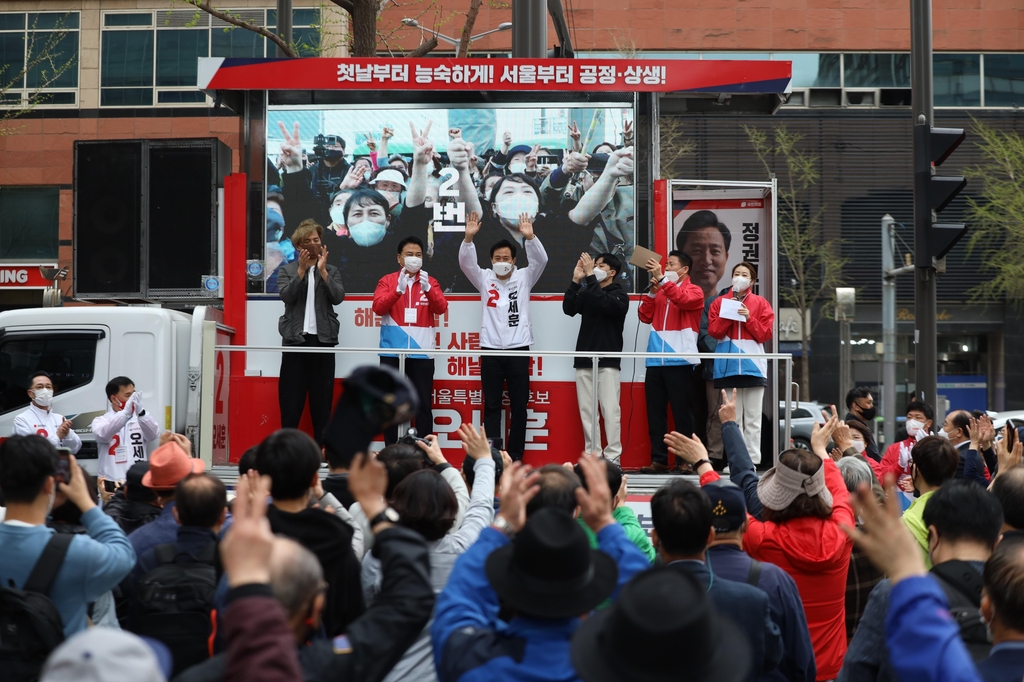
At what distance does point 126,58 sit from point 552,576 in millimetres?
31817

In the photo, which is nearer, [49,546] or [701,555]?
[49,546]

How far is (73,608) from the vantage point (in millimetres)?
4102

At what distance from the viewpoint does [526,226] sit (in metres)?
10.0

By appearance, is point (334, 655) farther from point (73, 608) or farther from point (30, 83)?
point (30, 83)

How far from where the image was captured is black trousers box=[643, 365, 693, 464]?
9.68 meters

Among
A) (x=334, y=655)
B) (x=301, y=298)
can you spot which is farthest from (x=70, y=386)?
(x=334, y=655)

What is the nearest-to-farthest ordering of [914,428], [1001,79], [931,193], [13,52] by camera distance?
[914,428]
[931,193]
[13,52]
[1001,79]

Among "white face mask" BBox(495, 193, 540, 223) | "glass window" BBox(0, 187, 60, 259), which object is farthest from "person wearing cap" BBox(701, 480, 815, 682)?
"glass window" BBox(0, 187, 60, 259)

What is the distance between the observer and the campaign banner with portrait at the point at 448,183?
34.5ft

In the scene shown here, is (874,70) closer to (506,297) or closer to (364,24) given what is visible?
(364,24)

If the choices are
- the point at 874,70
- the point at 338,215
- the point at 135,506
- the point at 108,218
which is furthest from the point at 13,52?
the point at 135,506

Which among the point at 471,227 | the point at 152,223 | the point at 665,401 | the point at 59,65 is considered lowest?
the point at 665,401

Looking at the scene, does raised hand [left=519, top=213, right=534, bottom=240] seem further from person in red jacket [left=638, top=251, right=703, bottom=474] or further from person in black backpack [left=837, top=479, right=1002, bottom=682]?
person in black backpack [left=837, top=479, right=1002, bottom=682]

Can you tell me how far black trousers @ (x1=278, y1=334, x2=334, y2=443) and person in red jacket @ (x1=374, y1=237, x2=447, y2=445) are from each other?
563 mm
